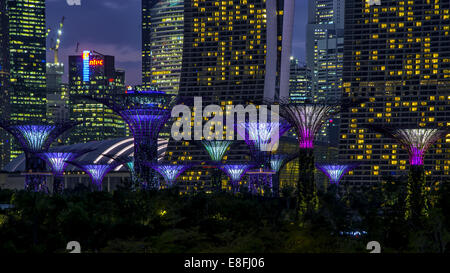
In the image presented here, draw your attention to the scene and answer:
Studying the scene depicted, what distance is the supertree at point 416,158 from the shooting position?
6919 cm

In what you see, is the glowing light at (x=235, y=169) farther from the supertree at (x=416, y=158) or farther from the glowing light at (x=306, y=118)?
the glowing light at (x=306, y=118)

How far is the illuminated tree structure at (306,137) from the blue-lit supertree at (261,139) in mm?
45240

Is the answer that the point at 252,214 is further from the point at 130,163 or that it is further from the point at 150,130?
the point at 130,163

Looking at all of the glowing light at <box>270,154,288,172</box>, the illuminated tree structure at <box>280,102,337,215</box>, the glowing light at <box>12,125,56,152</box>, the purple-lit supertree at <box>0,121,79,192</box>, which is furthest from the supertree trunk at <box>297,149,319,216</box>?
the glowing light at <box>270,154,288,172</box>

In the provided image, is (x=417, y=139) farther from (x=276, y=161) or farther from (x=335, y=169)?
(x=335, y=169)

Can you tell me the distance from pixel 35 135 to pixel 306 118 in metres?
57.1

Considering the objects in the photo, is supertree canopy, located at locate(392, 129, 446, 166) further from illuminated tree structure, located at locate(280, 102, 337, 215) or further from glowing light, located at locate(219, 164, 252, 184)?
glowing light, located at locate(219, 164, 252, 184)

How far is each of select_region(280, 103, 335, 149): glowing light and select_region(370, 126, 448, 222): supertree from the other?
1096cm

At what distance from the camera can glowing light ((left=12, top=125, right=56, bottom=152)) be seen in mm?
111625

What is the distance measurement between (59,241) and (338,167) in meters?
97.9

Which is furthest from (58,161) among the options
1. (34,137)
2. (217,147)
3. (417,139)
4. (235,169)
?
(417,139)

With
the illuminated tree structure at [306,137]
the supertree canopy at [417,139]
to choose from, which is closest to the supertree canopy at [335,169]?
the supertree canopy at [417,139]

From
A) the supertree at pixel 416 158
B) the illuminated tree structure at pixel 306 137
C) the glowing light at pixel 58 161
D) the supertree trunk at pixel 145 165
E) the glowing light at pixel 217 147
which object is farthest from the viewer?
the glowing light at pixel 217 147
